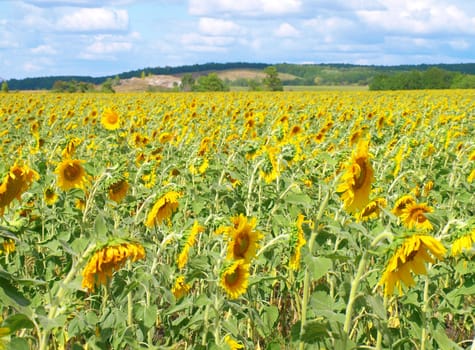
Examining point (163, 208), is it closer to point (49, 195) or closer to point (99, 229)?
point (99, 229)

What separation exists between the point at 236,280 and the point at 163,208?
2.83 feet

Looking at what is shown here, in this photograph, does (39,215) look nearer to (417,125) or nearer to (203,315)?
(203,315)

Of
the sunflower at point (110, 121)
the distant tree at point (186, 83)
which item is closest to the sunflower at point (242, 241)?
the sunflower at point (110, 121)

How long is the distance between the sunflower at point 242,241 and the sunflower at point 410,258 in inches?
25.9

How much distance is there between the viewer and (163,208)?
10.6ft

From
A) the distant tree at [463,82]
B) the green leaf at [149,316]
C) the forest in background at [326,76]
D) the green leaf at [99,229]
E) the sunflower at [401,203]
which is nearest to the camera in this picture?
the green leaf at [99,229]

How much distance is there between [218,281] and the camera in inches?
94.2

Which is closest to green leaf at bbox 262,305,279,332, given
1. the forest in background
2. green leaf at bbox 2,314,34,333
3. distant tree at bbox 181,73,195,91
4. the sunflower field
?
the sunflower field

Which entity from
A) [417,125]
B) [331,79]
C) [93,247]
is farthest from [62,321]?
[331,79]

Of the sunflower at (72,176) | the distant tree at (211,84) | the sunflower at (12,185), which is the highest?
the sunflower at (12,185)

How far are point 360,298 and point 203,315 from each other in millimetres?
640

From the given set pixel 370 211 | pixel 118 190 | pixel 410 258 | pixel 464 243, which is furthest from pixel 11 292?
pixel 118 190

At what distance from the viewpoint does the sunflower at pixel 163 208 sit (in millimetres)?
3118

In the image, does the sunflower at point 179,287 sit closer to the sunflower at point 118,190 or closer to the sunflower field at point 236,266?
the sunflower field at point 236,266
